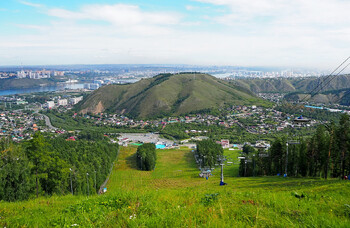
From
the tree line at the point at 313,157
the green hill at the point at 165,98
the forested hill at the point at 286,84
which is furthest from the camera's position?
the forested hill at the point at 286,84

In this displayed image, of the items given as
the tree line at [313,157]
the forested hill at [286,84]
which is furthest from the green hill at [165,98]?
the tree line at [313,157]

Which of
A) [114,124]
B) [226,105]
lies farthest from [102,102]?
[226,105]

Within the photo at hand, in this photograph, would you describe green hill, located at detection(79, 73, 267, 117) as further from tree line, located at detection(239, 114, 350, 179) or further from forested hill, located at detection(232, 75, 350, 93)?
tree line, located at detection(239, 114, 350, 179)

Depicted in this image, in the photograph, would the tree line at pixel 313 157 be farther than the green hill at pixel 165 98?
No

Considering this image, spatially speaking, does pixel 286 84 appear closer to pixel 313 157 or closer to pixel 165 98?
pixel 165 98

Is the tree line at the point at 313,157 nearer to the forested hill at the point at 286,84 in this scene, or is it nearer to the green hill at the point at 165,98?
the green hill at the point at 165,98

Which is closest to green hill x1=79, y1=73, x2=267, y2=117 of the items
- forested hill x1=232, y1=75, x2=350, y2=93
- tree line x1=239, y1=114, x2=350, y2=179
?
forested hill x1=232, y1=75, x2=350, y2=93
